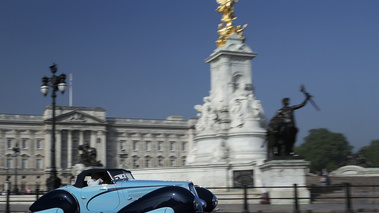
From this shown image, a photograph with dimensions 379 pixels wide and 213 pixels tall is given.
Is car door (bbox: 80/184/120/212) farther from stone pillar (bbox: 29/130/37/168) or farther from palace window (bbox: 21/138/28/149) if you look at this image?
stone pillar (bbox: 29/130/37/168)

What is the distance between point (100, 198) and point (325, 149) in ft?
346

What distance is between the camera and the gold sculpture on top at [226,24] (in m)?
39.2

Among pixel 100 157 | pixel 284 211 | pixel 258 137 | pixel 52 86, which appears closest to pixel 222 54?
pixel 258 137

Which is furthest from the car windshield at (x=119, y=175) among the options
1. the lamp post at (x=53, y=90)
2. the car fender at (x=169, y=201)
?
the lamp post at (x=53, y=90)

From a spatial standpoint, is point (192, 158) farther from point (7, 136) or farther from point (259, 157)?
point (7, 136)

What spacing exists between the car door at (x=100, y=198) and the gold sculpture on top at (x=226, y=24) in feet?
94.9

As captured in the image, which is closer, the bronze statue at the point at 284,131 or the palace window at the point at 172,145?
the bronze statue at the point at 284,131

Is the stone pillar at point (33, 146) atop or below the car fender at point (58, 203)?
atop

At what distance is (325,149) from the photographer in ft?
366

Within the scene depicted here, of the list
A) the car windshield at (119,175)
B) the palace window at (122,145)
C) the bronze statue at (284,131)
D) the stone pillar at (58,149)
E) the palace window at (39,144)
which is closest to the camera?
the car windshield at (119,175)

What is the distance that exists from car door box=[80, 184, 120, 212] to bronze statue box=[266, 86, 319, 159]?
13.3 m

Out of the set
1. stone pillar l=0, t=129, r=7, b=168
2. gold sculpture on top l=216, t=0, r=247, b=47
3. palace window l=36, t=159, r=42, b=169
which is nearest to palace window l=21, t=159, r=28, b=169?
palace window l=36, t=159, r=42, b=169

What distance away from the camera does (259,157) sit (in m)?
34.8

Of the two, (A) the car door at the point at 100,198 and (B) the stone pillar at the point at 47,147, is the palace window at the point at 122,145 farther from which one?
(A) the car door at the point at 100,198
